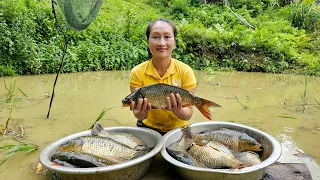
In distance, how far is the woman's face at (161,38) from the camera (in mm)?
2970

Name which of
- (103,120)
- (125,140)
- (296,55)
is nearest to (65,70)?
(103,120)

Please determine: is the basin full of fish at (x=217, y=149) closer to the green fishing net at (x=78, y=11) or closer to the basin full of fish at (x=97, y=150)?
the basin full of fish at (x=97, y=150)

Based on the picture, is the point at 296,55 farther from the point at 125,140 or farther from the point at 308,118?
the point at 125,140

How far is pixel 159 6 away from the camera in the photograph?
1551 centimetres

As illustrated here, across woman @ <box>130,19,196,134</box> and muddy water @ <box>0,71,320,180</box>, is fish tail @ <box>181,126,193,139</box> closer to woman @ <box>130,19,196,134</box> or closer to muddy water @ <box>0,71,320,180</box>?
woman @ <box>130,19,196,134</box>

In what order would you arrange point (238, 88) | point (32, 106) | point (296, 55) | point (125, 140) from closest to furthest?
point (125, 140) → point (32, 106) → point (238, 88) → point (296, 55)

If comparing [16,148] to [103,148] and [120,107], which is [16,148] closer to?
[103,148]

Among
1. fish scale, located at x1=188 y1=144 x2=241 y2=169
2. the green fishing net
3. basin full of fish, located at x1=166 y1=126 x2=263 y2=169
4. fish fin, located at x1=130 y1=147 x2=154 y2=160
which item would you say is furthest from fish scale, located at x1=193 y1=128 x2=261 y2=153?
the green fishing net

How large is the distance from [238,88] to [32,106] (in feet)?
13.6

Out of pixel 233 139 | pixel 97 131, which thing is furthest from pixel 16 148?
pixel 233 139

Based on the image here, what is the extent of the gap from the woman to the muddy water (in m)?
0.49

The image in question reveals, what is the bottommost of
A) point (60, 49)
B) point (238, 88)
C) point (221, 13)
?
point (238, 88)

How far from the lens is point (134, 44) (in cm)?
994

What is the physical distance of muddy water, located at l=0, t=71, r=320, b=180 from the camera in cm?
360
